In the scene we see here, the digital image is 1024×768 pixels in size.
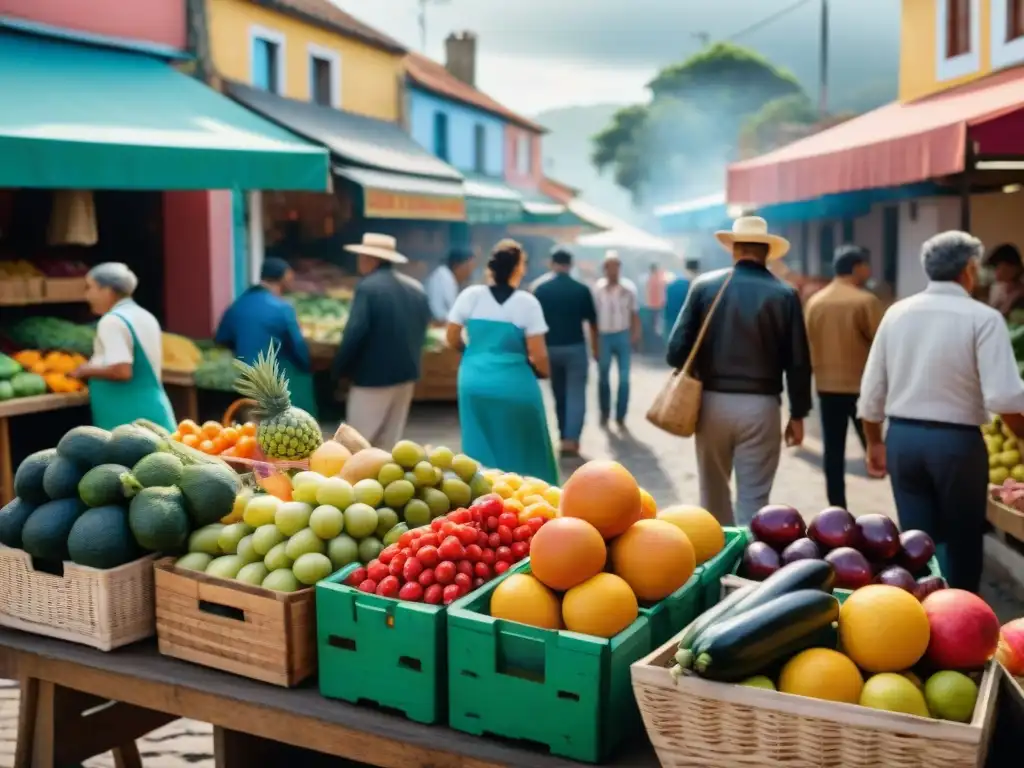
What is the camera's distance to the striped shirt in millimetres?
12477

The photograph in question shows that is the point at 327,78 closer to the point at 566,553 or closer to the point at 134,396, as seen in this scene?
the point at 134,396

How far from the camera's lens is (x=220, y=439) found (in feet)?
15.9

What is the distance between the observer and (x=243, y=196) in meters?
13.0

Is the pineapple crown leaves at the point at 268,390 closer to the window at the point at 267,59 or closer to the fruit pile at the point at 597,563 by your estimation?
the fruit pile at the point at 597,563

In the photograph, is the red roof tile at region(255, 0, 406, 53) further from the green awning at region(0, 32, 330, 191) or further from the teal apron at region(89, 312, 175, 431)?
the teal apron at region(89, 312, 175, 431)

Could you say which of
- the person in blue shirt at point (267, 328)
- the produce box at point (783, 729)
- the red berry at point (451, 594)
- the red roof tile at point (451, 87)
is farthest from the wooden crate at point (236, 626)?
the red roof tile at point (451, 87)

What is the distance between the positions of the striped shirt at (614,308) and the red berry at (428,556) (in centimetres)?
959

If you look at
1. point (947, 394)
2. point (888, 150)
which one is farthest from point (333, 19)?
point (947, 394)

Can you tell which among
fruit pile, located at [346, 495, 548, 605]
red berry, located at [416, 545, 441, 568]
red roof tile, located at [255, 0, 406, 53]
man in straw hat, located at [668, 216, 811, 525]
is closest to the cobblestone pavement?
man in straw hat, located at [668, 216, 811, 525]

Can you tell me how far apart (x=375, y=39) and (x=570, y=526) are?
644 inches

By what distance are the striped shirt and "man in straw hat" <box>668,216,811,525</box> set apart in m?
6.46

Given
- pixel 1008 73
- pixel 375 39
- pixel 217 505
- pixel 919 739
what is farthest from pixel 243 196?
pixel 919 739

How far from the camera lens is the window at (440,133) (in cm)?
2495

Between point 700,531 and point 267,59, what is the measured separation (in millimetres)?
13299
